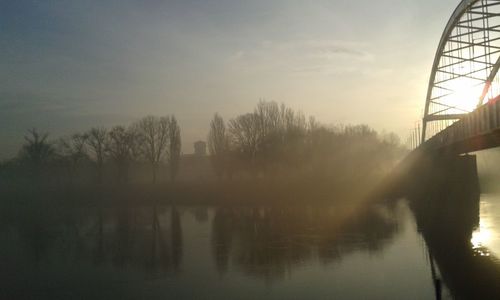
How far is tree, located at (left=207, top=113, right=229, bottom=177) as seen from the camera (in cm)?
6631

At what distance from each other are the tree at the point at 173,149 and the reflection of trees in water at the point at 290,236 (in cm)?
3644

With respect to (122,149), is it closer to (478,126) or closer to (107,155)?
(107,155)

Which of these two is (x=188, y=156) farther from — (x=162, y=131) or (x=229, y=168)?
(x=229, y=168)

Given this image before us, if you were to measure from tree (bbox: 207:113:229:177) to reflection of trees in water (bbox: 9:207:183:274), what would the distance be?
2403cm

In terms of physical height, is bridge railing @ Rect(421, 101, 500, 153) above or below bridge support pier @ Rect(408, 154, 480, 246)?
above

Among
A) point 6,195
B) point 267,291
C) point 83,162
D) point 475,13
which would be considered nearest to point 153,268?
point 267,291

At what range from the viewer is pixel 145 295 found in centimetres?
1491

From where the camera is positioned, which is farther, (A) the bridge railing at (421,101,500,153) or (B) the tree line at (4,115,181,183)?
(B) the tree line at (4,115,181,183)

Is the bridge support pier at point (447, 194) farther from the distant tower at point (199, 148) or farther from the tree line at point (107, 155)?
the distant tower at point (199, 148)

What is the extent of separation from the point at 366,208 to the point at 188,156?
85.6 metres

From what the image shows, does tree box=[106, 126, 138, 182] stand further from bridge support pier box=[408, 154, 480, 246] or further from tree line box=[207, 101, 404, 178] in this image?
bridge support pier box=[408, 154, 480, 246]

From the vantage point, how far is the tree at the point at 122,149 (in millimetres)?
72312

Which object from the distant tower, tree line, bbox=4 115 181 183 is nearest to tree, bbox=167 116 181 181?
tree line, bbox=4 115 181 183

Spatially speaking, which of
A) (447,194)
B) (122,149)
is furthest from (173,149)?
(447,194)
